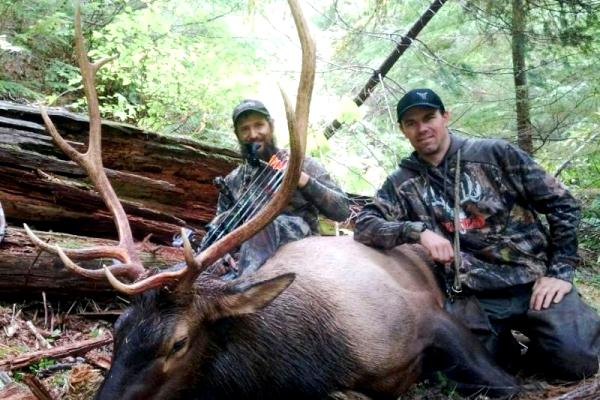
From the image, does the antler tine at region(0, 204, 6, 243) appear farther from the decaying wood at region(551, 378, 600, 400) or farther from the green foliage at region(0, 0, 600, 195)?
the decaying wood at region(551, 378, 600, 400)

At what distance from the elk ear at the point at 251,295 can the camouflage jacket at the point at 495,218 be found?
4.10ft

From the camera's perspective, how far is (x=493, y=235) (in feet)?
→ 12.5

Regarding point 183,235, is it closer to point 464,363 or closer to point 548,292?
point 464,363

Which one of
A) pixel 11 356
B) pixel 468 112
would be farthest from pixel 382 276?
pixel 468 112

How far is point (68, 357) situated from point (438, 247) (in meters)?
2.42

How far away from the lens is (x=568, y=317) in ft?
11.5

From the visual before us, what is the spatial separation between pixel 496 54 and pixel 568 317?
6387 mm

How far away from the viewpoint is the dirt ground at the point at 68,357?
3.20 meters

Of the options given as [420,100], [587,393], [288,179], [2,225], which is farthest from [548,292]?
[2,225]

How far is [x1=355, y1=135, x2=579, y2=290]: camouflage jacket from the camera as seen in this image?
3688 mm

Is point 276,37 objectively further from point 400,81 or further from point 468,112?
point 468,112

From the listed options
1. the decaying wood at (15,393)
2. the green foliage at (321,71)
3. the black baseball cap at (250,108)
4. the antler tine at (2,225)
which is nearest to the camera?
the decaying wood at (15,393)

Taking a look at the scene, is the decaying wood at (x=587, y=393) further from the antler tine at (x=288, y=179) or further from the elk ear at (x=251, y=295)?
the antler tine at (x=288, y=179)

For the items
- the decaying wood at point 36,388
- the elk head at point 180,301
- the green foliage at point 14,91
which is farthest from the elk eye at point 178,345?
the green foliage at point 14,91
